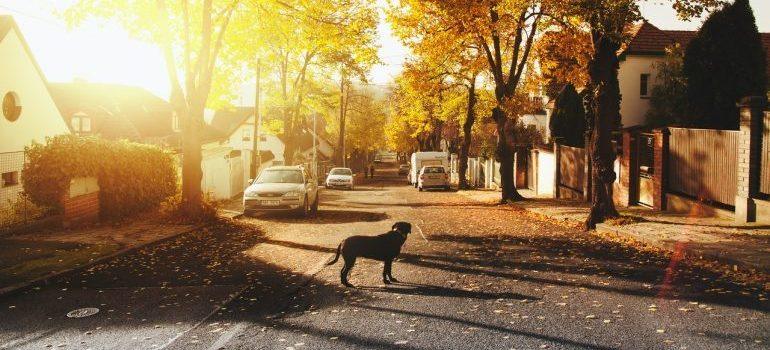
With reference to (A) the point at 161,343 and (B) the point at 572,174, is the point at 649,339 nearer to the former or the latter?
(A) the point at 161,343

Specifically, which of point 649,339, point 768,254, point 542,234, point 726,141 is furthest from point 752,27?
point 649,339

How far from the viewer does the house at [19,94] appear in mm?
24344

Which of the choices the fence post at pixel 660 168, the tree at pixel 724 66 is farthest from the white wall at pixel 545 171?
the fence post at pixel 660 168

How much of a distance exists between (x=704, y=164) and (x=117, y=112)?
40.4m

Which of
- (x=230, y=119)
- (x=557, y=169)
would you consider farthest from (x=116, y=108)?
(x=557, y=169)

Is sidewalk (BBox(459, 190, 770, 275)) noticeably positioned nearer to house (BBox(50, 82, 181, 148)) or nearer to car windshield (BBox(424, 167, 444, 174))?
car windshield (BBox(424, 167, 444, 174))

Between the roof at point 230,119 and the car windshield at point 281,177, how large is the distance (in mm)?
51966

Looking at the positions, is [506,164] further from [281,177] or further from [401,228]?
[401,228]

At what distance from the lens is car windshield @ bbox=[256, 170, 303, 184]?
1995cm

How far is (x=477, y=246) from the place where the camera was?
11938 millimetres

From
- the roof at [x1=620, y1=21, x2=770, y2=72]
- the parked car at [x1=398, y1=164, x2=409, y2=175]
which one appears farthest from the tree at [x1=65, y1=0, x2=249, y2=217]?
the parked car at [x1=398, y1=164, x2=409, y2=175]

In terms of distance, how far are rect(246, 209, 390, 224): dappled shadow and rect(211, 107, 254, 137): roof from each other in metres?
52.7

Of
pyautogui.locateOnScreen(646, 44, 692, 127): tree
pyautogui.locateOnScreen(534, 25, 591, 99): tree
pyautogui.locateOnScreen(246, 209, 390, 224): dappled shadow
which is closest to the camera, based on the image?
pyautogui.locateOnScreen(246, 209, 390, 224): dappled shadow

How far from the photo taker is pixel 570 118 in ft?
107
